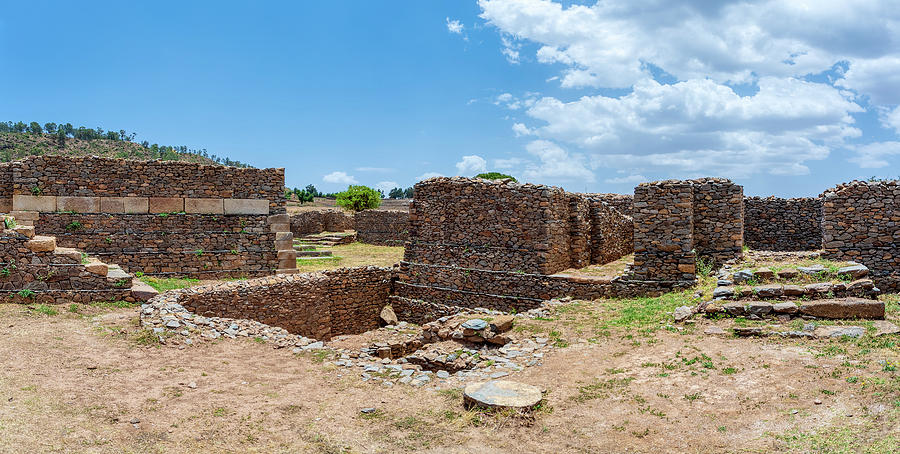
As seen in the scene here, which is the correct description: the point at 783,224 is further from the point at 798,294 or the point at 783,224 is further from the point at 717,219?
the point at 798,294

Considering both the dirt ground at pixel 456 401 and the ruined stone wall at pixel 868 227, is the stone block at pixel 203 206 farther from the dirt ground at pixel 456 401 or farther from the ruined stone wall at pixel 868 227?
the ruined stone wall at pixel 868 227

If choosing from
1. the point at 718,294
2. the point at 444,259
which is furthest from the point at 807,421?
the point at 444,259

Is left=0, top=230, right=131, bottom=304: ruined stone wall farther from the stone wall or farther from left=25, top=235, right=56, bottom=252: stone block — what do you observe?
the stone wall

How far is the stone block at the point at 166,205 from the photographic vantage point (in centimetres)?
1778

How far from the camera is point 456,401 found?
697 cm

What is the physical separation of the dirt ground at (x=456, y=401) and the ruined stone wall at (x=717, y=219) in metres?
4.85

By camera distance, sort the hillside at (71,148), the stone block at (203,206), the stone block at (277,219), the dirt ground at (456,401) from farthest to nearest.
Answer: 1. the hillside at (71,148)
2. the stone block at (277,219)
3. the stone block at (203,206)
4. the dirt ground at (456,401)

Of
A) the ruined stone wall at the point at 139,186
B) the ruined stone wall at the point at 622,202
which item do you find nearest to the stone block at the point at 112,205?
the ruined stone wall at the point at 139,186

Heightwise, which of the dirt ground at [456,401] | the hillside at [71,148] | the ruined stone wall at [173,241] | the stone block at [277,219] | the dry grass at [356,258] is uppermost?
the hillside at [71,148]

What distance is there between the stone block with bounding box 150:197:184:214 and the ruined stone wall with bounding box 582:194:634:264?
43.8 ft

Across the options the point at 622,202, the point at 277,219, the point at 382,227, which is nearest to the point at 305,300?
the point at 277,219

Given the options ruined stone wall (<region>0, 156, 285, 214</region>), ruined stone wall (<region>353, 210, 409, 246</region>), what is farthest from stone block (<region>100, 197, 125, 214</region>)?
ruined stone wall (<region>353, 210, 409, 246</region>)

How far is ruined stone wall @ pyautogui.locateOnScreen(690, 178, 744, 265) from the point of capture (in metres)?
13.6

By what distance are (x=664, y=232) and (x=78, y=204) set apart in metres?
17.2
